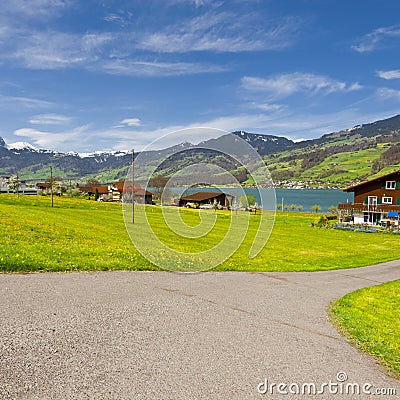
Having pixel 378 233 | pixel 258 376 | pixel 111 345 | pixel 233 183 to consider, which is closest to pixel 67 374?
pixel 111 345

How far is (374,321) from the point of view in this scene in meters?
12.7

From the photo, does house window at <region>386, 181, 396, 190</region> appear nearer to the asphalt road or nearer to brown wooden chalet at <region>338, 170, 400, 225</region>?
brown wooden chalet at <region>338, 170, 400, 225</region>

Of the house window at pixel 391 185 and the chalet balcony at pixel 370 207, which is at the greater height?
the house window at pixel 391 185

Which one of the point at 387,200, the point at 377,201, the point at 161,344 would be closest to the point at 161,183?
the point at 161,344

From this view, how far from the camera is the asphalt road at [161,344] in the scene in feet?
22.2

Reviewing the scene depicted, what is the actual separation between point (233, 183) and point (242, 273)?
5180mm

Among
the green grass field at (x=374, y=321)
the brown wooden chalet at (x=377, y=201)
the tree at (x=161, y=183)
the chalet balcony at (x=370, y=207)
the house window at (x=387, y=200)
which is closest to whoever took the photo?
the green grass field at (x=374, y=321)

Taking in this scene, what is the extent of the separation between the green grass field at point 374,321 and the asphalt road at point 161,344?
515 millimetres

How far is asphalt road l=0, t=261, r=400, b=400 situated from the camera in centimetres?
675

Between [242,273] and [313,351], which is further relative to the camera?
[242,273]

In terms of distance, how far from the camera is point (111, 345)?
832 centimetres

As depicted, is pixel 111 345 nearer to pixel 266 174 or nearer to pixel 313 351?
pixel 313 351

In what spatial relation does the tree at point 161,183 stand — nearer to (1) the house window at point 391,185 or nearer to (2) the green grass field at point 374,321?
(2) the green grass field at point 374,321

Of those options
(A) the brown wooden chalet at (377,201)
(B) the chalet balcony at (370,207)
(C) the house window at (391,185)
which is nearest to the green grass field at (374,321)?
(B) the chalet balcony at (370,207)
